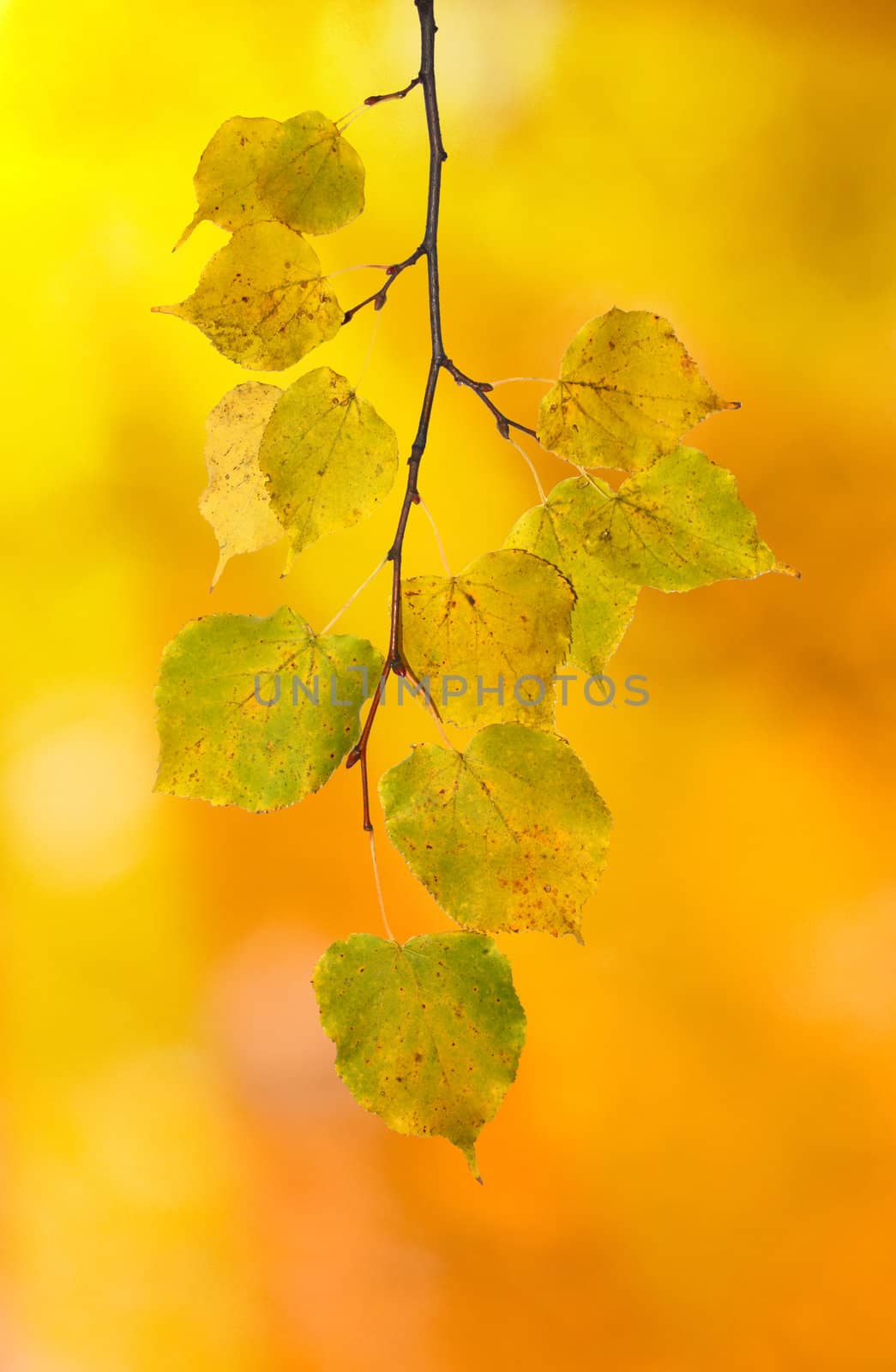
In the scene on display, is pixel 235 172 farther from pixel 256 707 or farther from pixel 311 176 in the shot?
pixel 256 707

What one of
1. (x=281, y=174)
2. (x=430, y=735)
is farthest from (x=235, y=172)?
(x=430, y=735)

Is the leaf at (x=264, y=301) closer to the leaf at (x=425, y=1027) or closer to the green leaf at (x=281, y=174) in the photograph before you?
the green leaf at (x=281, y=174)

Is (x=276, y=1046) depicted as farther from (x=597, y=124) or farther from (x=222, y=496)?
(x=597, y=124)

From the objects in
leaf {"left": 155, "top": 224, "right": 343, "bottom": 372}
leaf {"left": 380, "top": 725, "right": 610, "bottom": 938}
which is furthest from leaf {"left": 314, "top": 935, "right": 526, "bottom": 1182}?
leaf {"left": 155, "top": 224, "right": 343, "bottom": 372}

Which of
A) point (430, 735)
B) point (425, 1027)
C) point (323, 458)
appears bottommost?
point (425, 1027)

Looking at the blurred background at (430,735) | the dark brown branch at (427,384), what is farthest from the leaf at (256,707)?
the blurred background at (430,735)

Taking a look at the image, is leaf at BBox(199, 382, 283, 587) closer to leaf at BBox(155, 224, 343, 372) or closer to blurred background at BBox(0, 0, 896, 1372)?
leaf at BBox(155, 224, 343, 372)

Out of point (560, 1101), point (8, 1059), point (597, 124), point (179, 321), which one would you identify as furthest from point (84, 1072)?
point (597, 124)
